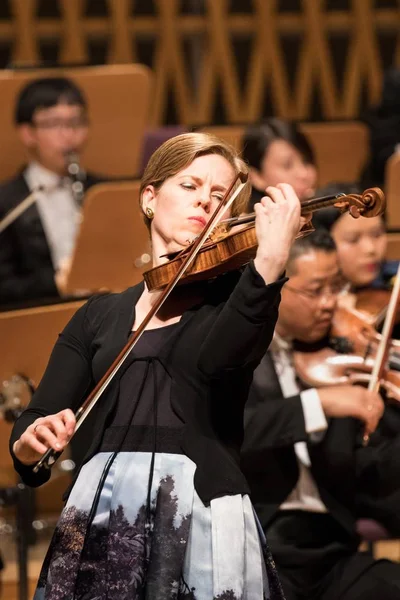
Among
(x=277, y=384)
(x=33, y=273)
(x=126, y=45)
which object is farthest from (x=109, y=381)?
(x=126, y=45)

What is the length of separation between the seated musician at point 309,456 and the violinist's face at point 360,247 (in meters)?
0.41

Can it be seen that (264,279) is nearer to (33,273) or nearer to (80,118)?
(33,273)

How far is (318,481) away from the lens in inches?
91.6

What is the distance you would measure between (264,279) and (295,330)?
2.87ft

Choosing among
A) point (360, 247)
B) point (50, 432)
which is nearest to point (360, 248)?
point (360, 247)

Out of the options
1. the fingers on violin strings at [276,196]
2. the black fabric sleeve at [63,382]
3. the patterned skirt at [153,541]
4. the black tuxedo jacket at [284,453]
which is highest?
the fingers on violin strings at [276,196]

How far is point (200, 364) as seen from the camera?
5.23 ft

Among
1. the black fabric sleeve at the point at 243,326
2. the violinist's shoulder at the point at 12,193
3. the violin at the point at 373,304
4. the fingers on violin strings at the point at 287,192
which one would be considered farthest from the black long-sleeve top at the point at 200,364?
the violinist's shoulder at the point at 12,193

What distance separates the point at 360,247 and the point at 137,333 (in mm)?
1401

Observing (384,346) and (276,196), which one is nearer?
(276,196)

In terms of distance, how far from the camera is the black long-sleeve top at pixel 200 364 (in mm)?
1542

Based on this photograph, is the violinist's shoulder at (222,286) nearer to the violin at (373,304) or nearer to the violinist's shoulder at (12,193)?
the violin at (373,304)

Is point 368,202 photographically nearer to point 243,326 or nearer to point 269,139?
point 243,326

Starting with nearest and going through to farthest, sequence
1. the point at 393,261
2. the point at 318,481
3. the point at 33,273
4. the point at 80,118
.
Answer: the point at 318,481 < the point at 393,261 < the point at 33,273 < the point at 80,118
